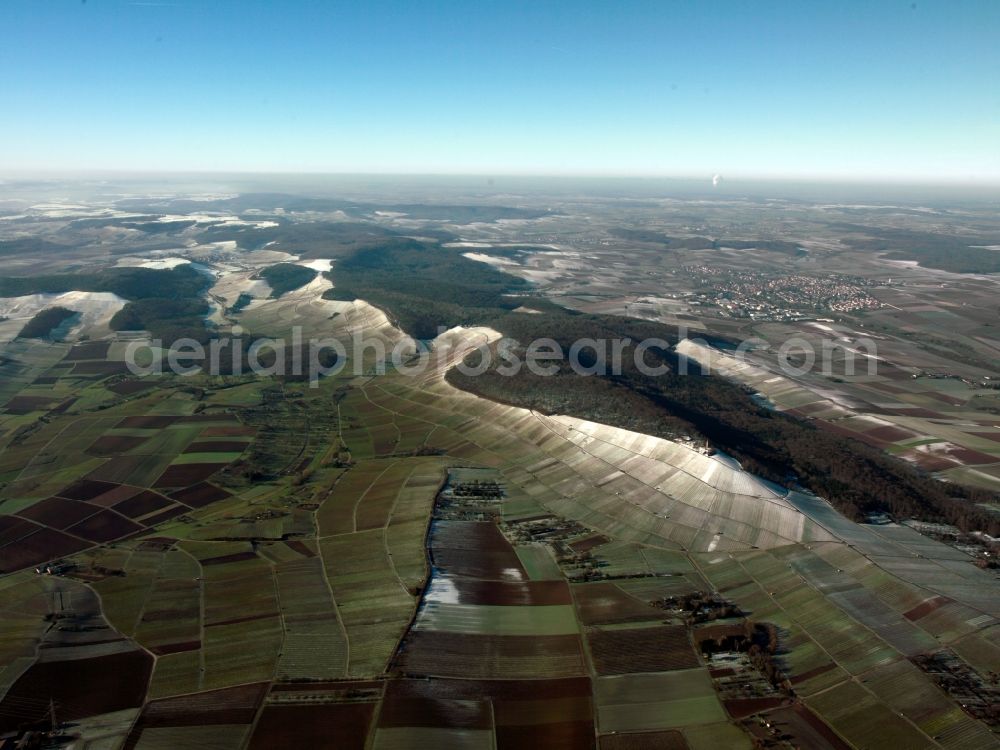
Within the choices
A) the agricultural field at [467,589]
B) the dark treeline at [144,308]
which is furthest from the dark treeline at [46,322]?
the agricultural field at [467,589]

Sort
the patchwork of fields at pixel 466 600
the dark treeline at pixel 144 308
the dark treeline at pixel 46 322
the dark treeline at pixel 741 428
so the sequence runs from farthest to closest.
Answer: the dark treeline at pixel 144 308
the dark treeline at pixel 46 322
the dark treeline at pixel 741 428
the patchwork of fields at pixel 466 600

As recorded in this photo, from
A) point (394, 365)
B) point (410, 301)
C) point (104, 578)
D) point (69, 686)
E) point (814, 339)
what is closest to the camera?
point (69, 686)

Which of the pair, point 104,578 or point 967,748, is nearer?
point 967,748

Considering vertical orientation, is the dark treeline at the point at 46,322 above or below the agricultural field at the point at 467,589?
above

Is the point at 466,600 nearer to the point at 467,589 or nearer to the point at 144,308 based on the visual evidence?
the point at 467,589

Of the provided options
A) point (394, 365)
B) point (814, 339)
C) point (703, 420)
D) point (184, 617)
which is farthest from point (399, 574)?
point (814, 339)

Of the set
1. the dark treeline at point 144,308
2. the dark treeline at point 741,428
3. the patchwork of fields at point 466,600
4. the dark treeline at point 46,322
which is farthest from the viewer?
the dark treeline at point 144,308

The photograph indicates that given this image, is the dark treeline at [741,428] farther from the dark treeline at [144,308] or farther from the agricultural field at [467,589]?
the dark treeline at [144,308]

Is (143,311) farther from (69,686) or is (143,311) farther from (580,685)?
(580,685)
